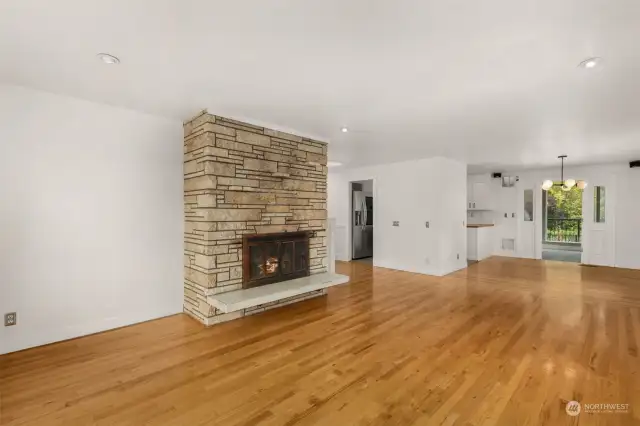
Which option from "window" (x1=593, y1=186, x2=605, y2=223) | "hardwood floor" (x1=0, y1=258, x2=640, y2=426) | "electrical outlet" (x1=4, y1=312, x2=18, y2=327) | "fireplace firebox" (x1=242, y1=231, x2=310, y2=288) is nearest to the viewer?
"hardwood floor" (x1=0, y1=258, x2=640, y2=426)

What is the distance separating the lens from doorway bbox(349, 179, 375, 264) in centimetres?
802

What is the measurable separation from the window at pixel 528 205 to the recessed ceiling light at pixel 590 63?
701 cm

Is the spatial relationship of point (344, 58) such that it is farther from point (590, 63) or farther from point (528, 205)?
point (528, 205)

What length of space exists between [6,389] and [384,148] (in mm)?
5230

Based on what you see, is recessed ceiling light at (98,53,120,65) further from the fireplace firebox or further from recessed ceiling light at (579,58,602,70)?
recessed ceiling light at (579,58,602,70)

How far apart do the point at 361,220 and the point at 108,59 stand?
6.57 meters

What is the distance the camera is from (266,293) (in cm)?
360

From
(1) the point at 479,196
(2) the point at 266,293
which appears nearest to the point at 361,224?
(1) the point at 479,196

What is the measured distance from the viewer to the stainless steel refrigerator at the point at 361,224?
8055 mm

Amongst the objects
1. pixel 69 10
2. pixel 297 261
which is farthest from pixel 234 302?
pixel 69 10

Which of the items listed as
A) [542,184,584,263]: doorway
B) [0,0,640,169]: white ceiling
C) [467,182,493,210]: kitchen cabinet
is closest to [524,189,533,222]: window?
[467,182,493,210]: kitchen cabinet

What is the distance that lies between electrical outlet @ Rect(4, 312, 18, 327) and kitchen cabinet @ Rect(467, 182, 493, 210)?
949 centimetres

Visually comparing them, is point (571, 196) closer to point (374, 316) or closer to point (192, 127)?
point (374, 316)

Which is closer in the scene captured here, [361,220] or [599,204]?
[599,204]
